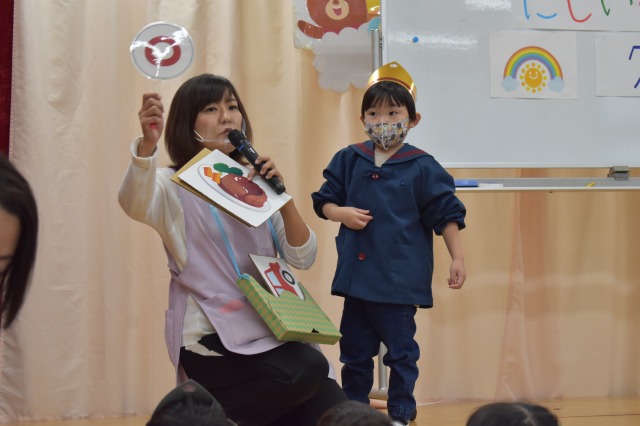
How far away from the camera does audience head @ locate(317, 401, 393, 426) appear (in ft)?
2.68

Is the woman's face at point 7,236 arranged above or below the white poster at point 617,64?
below

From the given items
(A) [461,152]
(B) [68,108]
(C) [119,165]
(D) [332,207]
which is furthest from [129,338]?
(A) [461,152]

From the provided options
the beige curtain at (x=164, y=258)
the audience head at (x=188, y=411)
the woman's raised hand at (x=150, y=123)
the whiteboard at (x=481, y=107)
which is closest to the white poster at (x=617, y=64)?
the whiteboard at (x=481, y=107)

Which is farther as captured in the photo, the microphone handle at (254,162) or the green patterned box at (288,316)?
the microphone handle at (254,162)

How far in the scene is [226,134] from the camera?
1.90 m

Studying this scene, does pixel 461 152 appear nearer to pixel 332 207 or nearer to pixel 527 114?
pixel 527 114

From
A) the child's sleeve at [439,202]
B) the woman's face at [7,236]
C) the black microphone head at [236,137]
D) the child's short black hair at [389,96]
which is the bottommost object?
the woman's face at [7,236]

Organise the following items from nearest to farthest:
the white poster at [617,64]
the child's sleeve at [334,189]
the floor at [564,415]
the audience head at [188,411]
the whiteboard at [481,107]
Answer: the audience head at [188,411] → the child's sleeve at [334,189] → the floor at [564,415] → the whiteboard at [481,107] → the white poster at [617,64]

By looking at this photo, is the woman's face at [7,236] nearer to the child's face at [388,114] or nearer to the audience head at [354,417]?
the audience head at [354,417]

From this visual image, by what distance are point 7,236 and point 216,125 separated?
1134 mm

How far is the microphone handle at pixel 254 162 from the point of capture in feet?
5.94

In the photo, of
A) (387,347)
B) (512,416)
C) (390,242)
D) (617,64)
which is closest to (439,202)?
(390,242)

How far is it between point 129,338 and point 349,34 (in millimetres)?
1252

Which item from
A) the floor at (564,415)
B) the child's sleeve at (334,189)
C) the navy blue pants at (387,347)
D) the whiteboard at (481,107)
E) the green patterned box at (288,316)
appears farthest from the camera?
the whiteboard at (481,107)
